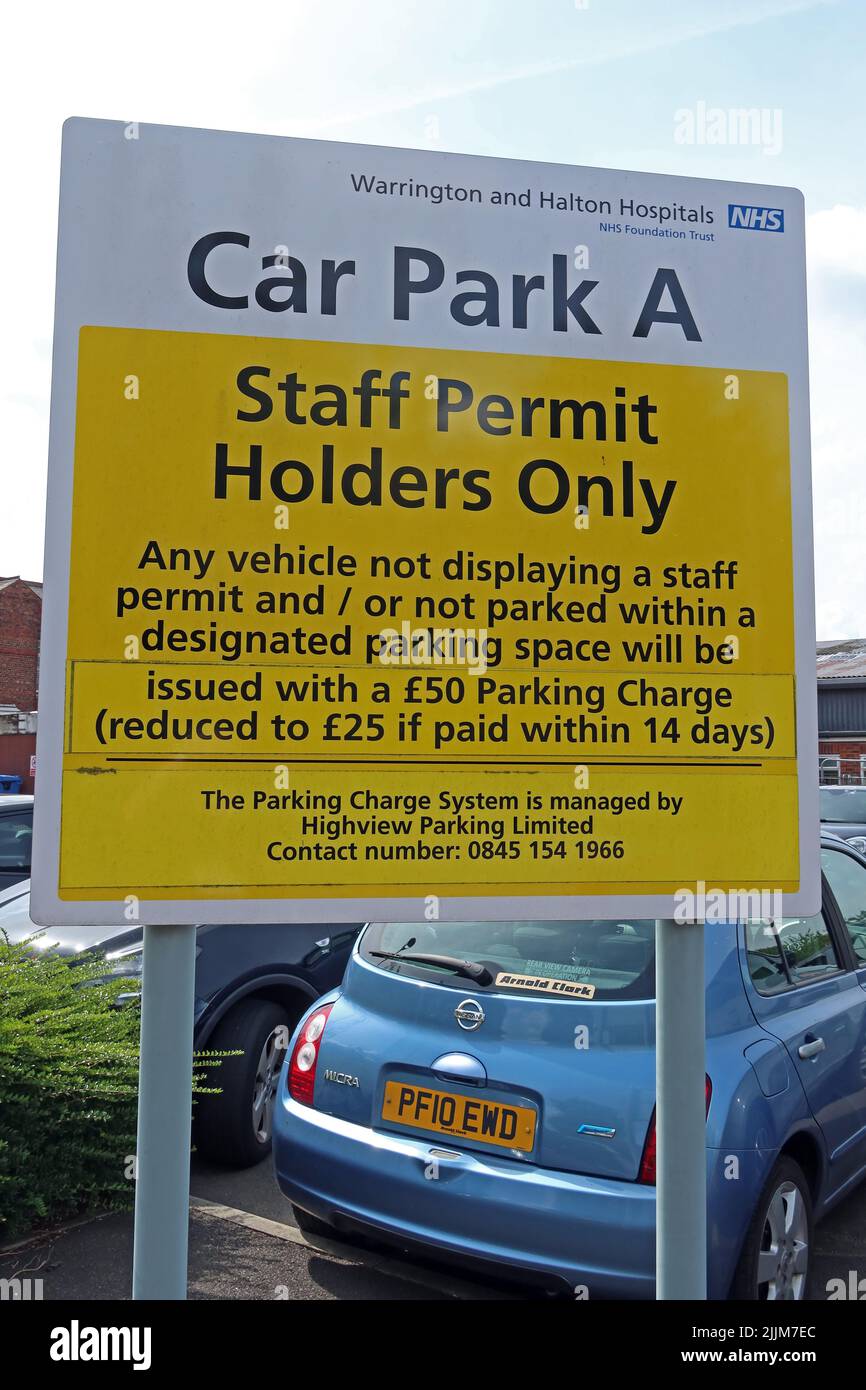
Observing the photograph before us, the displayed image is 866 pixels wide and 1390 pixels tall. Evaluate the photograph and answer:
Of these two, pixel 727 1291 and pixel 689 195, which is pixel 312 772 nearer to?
pixel 689 195

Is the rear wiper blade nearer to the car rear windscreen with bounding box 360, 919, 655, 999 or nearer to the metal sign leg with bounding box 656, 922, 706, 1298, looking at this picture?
the car rear windscreen with bounding box 360, 919, 655, 999

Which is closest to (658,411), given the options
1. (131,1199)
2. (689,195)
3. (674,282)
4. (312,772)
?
(674,282)

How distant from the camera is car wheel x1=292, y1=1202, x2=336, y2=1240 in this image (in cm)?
349

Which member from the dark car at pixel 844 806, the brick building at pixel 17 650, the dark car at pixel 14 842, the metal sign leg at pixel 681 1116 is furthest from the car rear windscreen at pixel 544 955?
the brick building at pixel 17 650

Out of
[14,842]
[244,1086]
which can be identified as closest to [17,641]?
[14,842]

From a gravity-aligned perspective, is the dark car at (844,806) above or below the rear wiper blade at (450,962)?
above

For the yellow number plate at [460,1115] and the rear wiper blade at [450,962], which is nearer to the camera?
the yellow number plate at [460,1115]

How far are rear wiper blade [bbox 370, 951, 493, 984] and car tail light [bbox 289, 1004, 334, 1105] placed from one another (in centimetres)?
30

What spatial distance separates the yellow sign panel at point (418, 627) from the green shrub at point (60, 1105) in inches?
103

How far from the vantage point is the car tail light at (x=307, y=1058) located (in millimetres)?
3543

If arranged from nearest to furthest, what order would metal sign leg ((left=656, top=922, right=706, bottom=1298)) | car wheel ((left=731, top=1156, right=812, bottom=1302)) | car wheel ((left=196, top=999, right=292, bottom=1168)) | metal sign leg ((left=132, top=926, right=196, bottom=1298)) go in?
metal sign leg ((left=132, top=926, right=196, bottom=1298)) < metal sign leg ((left=656, top=922, right=706, bottom=1298)) < car wheel ((left=731, top=1156, right=812, bottom=1302)) < car wheel ((left=196, top=999, right=292, bottom=1168))

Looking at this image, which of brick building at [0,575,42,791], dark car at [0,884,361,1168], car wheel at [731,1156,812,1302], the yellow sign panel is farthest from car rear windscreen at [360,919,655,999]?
brick building at [0,575,42,791]

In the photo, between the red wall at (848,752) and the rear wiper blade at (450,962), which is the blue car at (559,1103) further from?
the red wall at (848,752)
